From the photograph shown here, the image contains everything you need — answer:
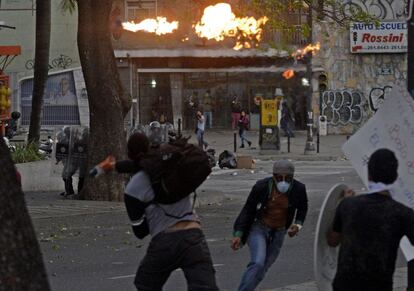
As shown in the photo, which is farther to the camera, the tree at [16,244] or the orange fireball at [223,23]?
the orange fireball at [223,23]

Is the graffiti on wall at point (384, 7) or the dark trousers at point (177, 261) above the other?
the graffiti on wall at point (384, 7)

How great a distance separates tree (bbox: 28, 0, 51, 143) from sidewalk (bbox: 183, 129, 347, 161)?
33.3 feet

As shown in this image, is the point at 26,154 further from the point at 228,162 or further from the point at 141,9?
the point at 141,9

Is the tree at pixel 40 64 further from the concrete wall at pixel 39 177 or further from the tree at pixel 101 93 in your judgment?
the tree at pixel 101 93

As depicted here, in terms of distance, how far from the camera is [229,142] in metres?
38.8

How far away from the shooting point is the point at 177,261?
6457mm

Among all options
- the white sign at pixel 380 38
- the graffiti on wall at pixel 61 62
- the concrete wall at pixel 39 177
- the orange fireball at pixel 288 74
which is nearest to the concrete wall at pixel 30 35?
the graffiti on wall at pixel 61 62

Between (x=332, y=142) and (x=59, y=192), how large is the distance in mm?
20556

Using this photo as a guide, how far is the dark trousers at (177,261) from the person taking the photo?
6438mm

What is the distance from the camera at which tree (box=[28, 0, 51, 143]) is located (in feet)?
78.5

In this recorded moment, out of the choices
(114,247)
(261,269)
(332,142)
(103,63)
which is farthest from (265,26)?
(332,142)

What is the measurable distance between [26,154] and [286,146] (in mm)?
17945

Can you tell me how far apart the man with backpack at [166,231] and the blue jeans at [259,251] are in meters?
1.69

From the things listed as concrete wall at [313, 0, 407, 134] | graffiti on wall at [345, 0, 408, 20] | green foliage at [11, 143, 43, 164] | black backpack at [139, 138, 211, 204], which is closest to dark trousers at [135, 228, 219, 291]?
black backpack at [139, 138, 211, 204]
